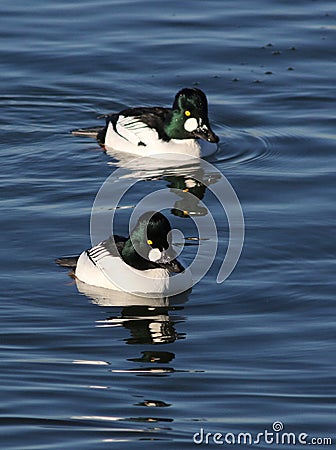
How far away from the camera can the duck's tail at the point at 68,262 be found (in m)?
12.4

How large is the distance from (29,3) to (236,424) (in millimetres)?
14148

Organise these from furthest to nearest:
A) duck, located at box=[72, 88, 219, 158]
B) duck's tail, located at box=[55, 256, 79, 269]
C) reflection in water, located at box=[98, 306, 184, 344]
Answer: duck, located at box=[72, 88, 219, 158] < duck's tail, located at box=[55, 256, 79, 269] < reflection in water, located at box=[98, 306, 184, 344]

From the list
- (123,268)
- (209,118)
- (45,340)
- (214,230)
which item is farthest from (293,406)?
(209,118)

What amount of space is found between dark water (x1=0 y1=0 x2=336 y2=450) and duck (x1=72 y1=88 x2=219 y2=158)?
11.9 inches

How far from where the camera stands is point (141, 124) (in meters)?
16.8

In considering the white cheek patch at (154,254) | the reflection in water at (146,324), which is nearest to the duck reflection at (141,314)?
the reflection in water at (146,324)

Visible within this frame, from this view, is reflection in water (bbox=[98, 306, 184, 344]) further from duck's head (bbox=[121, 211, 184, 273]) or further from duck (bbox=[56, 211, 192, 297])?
duck's head (bbox=[121, 211, 184, 273])

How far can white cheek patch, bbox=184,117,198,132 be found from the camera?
16.5 m

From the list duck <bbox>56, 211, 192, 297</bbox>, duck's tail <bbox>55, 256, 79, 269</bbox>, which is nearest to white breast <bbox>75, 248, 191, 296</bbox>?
duck <bbox>56, 211, 192, 297</bbox>

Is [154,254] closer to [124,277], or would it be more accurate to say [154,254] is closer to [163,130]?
[124,277]

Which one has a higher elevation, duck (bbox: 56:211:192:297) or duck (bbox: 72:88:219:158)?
duck (bbox: 72:88:219:158)

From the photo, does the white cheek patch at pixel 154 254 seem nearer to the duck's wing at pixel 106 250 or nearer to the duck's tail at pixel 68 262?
the duck's wing at pixel 106 250

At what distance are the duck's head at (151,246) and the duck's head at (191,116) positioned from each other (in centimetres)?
Result: 430

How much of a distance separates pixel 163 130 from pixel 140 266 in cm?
516
